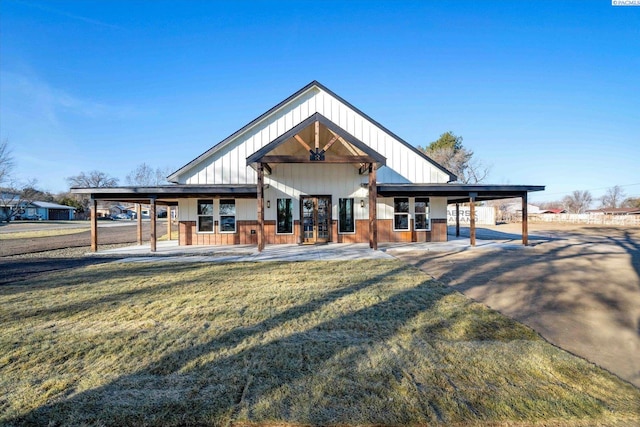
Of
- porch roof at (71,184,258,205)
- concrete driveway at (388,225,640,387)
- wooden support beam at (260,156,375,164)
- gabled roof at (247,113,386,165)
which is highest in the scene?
gabled roof at (247,113,386,165)

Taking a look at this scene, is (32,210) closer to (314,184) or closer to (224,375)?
(314,184)

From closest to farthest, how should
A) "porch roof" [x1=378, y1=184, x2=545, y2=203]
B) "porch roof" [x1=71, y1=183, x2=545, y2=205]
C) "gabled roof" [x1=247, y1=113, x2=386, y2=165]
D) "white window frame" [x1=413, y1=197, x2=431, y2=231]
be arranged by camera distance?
"gabled roof" [x1=247, y1=113, x2=386, y2=165] < "porch roof" [x1=71, y1=183, x2=545, y2=205] < "porch roof" [x1=378, y1=184, x2=545, y2=203] < "white window frame" [x1=413, y1=197, x2=431, y2=231]

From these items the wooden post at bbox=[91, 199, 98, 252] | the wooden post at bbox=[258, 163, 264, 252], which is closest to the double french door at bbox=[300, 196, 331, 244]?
the wooden post at bbox=[258, 163, 264, 252]

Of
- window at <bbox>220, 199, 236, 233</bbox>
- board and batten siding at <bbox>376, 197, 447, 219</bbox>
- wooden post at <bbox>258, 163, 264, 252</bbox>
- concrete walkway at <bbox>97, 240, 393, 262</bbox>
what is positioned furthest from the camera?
board and batten siding at <bbox>376, 197, 447, 219</bbox>

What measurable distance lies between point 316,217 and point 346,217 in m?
1.49

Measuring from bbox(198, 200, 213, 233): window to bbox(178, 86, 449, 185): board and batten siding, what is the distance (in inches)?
43.3

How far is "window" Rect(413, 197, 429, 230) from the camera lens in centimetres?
1534

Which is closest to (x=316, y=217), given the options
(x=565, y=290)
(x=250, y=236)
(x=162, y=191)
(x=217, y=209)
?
(x=250, y=236)

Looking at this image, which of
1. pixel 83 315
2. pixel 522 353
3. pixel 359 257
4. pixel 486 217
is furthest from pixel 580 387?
pixel 486 217

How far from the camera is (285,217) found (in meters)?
14.6

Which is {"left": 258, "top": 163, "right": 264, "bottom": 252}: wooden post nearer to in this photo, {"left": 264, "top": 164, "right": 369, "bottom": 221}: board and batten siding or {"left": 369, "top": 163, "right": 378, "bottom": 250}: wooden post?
{"left": 264, "top": 164, "right": 369, "bottom": 221}: board and batten siding

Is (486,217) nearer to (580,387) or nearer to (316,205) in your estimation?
(316,205)

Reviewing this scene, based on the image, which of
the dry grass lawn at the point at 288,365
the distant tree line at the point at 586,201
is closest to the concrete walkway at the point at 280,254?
the dry grass lawn at the point at 288,365

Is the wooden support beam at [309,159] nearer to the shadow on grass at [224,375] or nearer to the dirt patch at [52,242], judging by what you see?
the shadow on grass at [224,375]
